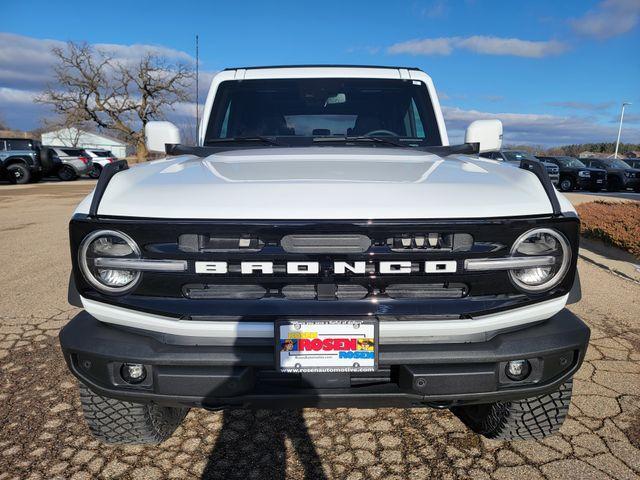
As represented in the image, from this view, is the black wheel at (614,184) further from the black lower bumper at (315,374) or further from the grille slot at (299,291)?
the grille slot at (299,291)

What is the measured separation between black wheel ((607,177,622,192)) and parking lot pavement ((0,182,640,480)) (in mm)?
22308

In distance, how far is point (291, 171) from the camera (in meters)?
2.11

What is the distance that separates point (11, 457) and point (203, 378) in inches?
51.7

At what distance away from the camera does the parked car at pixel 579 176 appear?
2097 centimetres

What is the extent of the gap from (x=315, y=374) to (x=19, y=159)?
2324 cm

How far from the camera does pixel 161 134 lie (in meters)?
3.08

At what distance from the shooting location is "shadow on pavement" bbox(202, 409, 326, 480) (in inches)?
87.7

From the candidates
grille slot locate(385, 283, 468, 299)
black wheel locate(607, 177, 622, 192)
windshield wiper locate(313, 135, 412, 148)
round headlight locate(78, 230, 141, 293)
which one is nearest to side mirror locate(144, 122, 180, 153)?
windshield wiper locate(313, 135, 412, 148)

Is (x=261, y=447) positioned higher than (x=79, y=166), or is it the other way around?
(x=261, y=447)

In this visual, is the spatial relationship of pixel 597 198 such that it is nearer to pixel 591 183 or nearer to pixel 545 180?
pixel 591 183

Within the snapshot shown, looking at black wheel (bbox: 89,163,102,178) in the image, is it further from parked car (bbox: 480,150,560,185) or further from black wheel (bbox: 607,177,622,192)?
black wheel (bbox: 607,177,622,192)

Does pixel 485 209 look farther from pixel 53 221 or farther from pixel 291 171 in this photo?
pixel 53 221

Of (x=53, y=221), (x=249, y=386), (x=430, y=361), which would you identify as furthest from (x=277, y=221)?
(x=53, y=221)

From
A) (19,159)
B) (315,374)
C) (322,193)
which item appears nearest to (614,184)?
(322,193)
